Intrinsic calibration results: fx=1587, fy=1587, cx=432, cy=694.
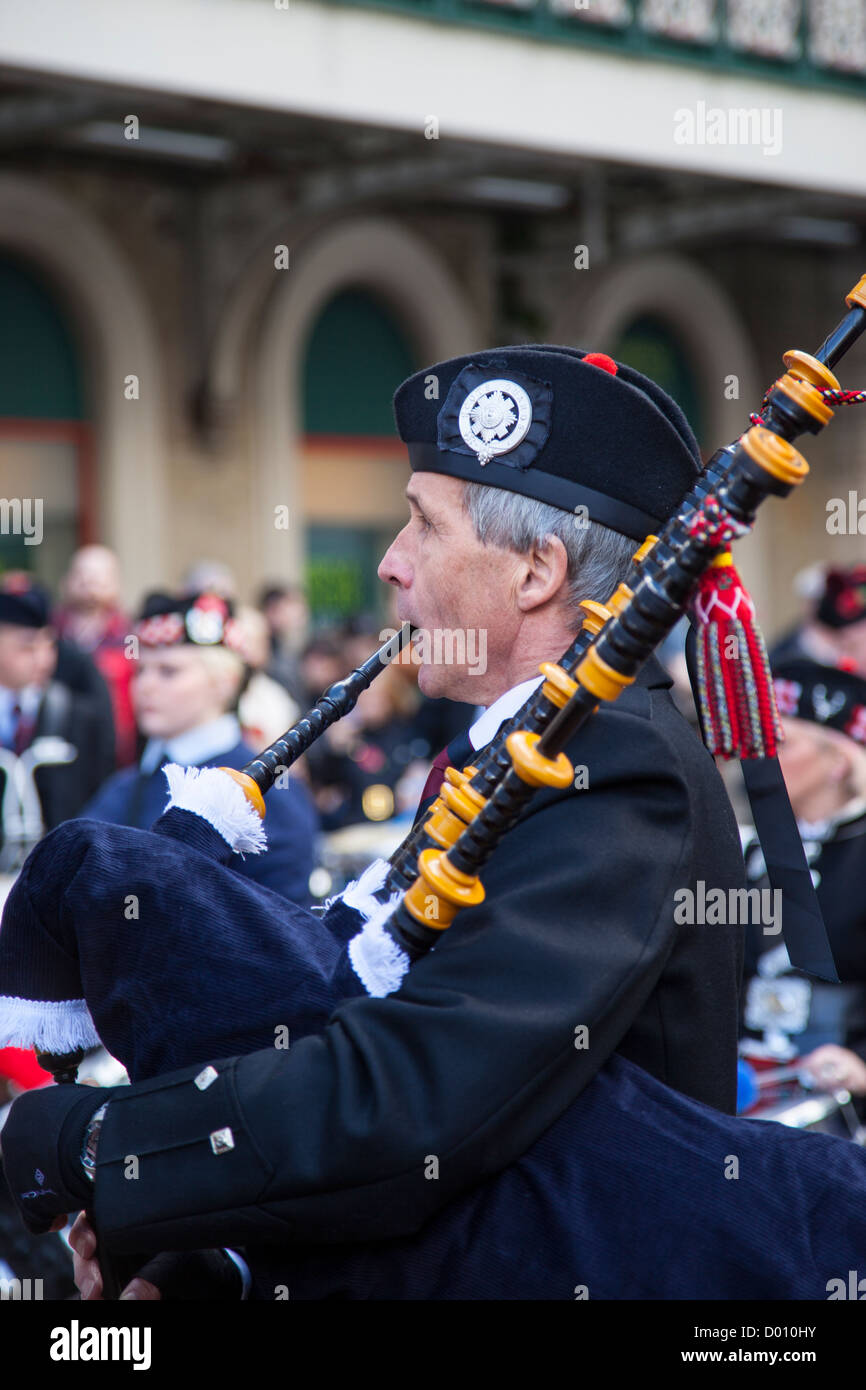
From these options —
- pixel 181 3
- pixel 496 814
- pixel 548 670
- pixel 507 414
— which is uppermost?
pixel 181 3

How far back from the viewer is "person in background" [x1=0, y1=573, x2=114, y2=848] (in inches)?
246

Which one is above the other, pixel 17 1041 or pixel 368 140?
pixel 368 140

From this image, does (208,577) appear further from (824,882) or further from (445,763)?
(445,763)

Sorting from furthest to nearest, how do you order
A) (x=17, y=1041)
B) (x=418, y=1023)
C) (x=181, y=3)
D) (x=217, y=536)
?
1. (x=217, y=536)
2. (x=181, y=3)
3. (x=17, y=1041)
4. (x=418, y=1023)

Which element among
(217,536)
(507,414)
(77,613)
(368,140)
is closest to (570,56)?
(368,140)

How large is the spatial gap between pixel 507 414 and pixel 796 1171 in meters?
0.87

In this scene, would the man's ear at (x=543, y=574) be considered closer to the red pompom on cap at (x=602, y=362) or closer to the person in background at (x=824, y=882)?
the red pompom on cap at (x=602, y=362)

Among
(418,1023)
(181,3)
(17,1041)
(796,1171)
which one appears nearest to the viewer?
(418,1023)

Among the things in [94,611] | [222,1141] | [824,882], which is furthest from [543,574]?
[94,611]

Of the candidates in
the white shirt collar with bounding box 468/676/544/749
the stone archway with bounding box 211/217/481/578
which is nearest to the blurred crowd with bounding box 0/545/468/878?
the white shirt collar with bounding box 468/676/544/749

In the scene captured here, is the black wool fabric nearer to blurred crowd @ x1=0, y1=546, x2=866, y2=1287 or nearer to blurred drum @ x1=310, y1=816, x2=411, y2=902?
blurred crowd @ x1=0, y1=546, x2=866, y2=1287

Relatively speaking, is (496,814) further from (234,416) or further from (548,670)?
(234,416)

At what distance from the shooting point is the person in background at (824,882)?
3865 mm

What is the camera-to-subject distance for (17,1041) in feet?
5.77
